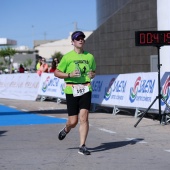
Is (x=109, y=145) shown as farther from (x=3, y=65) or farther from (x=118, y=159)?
(x=3, y=65)

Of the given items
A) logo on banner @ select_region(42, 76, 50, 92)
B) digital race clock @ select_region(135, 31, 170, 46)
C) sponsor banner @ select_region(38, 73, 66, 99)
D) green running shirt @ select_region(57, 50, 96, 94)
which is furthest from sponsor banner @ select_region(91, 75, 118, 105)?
green running shirt @ select_region(57, 50, 96, 94)

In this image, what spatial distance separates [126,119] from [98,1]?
5191cm

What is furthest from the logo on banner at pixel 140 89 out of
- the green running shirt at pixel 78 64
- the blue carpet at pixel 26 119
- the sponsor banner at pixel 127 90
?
the green running shirt at pixel 78 64

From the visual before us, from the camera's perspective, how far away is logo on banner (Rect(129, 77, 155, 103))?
1465 cm

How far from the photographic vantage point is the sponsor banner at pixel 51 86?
22005mm

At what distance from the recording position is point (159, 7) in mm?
17234

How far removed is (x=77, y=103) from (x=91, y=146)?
1.22 meters

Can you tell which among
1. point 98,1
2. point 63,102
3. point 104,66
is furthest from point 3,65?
point 63,102

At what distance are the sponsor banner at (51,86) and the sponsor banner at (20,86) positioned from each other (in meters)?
0.76

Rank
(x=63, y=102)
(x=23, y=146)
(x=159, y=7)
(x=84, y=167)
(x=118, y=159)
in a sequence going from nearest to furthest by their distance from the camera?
1. (x=84, y=167)
2. (x=118, y=159)
3. (x=23, y=146)
4. (x=159, y=7)
5. (x=63, y=102)

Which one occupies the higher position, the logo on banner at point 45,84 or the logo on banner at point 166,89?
the logo on banner at point 166,89

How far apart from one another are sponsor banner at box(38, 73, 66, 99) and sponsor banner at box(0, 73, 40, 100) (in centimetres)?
76

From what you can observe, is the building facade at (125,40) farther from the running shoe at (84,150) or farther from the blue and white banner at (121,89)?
the running shoe at (84,150)

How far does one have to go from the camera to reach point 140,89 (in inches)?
599
